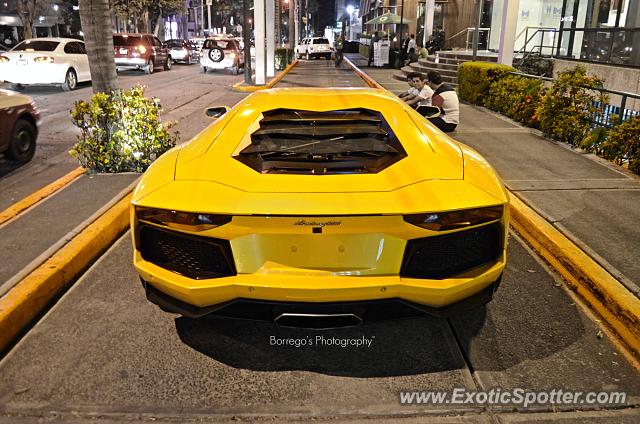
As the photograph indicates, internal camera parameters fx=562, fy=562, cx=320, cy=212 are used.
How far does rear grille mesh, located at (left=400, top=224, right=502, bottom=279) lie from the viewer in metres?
2.83

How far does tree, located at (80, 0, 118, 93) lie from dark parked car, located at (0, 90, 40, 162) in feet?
4.01

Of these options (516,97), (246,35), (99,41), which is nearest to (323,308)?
(99,41)

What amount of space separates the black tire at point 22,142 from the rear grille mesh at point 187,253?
5971 millimetres

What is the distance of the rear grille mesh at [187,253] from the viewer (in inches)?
111

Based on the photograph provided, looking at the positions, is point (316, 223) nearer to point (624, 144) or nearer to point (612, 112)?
point (624, 144)

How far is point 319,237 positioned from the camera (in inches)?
107

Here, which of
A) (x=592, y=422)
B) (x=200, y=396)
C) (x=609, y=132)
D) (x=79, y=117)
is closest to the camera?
(x=592, y=422)

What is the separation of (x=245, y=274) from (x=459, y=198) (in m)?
1.16

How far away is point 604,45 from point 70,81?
1610cm

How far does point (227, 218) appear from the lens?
2756mm

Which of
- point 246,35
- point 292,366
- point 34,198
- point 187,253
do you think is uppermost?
point 246,35

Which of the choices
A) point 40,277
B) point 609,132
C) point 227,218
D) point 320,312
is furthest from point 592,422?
point 609,132

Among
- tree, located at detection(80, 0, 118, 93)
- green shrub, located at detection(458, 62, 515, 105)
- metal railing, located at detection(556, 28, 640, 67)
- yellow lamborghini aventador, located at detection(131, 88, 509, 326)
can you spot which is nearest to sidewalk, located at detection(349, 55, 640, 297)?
yellow lamborghini aventador, located at detection(131, 88, 509, 326)

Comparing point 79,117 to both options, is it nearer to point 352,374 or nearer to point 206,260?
point 206,260
